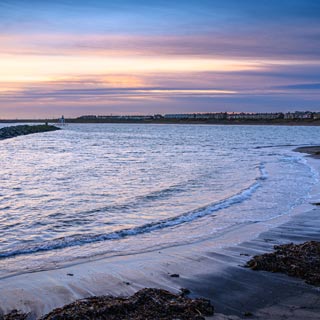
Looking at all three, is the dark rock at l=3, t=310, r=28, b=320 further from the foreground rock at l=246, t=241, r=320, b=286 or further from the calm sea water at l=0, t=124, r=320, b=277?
the foreground rock at l=246, t=241, r=320, b=286

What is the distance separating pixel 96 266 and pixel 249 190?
39.5 ft

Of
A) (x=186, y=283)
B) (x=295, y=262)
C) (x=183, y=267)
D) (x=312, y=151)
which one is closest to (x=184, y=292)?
(x=186, y=283)

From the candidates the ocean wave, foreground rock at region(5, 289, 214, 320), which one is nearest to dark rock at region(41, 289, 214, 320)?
foreground rock at region(5, 289, 214, 320)

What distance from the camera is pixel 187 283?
8.00m

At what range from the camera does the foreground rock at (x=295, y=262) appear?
8.21 m

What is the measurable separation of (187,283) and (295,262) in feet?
7.22

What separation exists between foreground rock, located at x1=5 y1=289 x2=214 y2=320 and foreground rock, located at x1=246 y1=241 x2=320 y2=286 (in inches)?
86.6

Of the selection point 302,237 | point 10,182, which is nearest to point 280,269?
point 302,237

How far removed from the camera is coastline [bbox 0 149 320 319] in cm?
681

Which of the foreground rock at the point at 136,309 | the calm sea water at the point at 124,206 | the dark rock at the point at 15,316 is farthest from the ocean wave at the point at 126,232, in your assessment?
the foreground rock at the point at 136,309

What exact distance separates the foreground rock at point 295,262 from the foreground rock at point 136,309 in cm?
220

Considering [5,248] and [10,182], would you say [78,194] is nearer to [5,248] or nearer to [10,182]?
[10,182]

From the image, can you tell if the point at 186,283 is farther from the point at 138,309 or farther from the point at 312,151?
the point at 312,151

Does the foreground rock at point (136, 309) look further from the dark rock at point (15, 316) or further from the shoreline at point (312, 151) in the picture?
the shoreline at point (312, 151)
